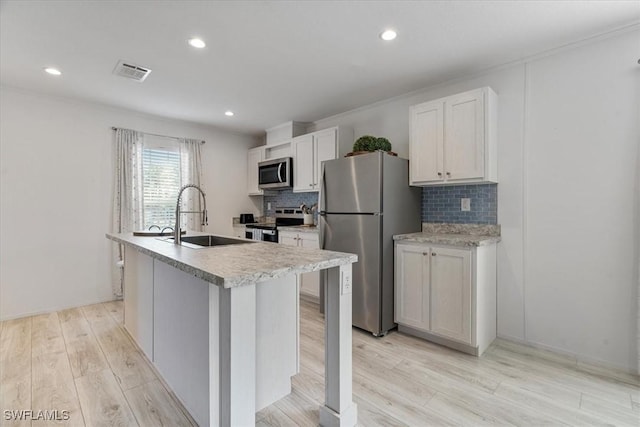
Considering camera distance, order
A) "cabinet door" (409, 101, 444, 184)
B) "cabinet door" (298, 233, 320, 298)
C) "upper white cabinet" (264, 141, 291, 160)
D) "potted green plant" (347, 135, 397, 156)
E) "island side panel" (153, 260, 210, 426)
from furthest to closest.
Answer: "upper white cabinet" (264, 141, 291, 160)
"cabinet door" (298, 233, 320, 298)
"potted green plant" (347, 135, 397, 156)
"cabinet door" (409, 101, 444, 184)
"island side panel" (153, 260, 210, 426)

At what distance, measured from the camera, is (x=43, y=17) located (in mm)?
1996

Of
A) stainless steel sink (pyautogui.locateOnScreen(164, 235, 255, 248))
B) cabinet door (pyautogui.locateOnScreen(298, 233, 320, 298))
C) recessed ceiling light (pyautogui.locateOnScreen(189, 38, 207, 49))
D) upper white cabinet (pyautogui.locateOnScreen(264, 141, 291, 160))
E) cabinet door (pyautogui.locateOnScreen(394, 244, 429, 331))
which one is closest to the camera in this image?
recessed ceiling light (pyautogui.locateOnScreen(189, 38, 207, 49))

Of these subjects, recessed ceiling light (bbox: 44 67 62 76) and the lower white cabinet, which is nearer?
the lower white cabinet

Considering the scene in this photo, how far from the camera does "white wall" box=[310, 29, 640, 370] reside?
2135 millimetres

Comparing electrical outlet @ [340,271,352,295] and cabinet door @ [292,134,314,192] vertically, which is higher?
cabinet door @ [292,134,314,192]

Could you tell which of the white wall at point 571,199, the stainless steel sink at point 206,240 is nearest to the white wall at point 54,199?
the stainless steel sink at point 206,240

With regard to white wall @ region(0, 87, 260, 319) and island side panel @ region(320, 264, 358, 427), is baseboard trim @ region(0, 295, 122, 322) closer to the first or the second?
white wall @ region(0, 87, 260, 319)

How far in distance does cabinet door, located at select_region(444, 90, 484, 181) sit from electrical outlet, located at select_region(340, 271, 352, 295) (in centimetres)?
162

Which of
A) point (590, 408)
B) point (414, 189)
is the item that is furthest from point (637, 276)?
point (414, 189)

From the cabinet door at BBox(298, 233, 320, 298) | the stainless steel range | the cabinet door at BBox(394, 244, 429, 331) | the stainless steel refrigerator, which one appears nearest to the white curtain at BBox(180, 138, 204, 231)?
the stainless steel range

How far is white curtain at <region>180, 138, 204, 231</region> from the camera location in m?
4.41

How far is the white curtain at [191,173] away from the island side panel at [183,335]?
2490 millimetres

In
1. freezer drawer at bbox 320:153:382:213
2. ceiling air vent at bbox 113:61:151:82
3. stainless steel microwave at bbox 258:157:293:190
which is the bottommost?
freezer drawer at bbox 320:153:382:213

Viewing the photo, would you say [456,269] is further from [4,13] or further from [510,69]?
[4,13]
